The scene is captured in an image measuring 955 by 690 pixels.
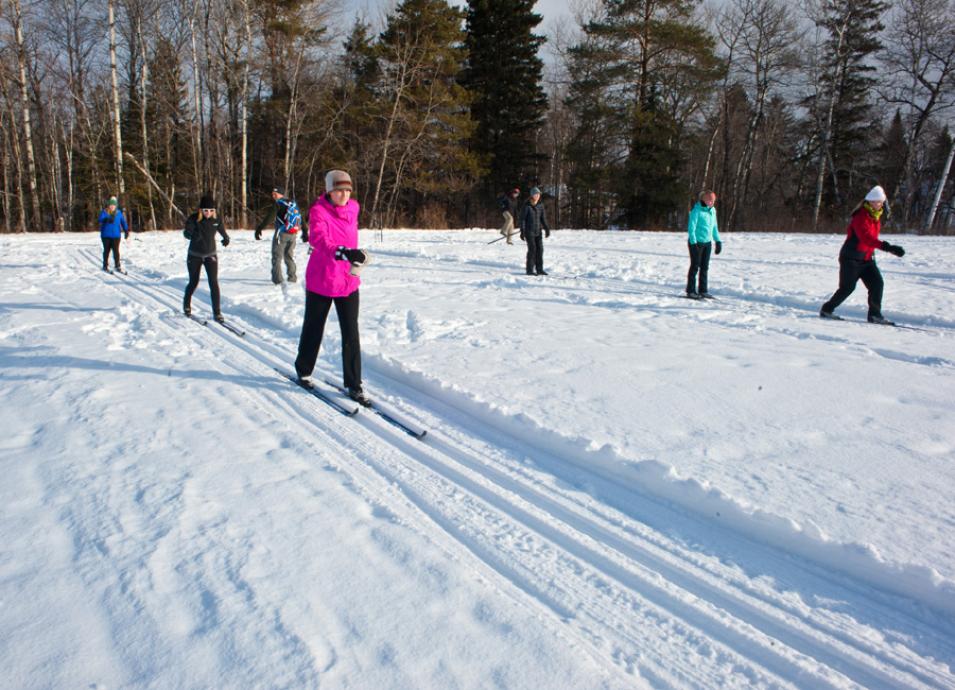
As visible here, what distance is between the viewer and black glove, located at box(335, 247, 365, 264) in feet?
13.5

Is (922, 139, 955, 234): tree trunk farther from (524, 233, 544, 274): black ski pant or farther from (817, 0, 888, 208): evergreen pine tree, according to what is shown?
(524, 233, 544, 274): black ski pant

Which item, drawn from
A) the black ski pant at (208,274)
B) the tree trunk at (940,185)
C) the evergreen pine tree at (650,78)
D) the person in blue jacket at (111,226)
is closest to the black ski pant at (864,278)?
the black ski pant at (208,274)

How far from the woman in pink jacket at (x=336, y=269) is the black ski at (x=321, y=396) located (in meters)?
0.15

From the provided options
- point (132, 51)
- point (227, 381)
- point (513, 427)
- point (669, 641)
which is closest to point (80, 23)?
point (132, 51)

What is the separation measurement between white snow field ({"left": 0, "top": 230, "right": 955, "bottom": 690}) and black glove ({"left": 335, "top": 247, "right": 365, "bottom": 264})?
1147mm

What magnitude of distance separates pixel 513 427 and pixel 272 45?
92.9 feet

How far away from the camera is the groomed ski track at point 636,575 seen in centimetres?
206

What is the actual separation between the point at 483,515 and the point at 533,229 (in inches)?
343

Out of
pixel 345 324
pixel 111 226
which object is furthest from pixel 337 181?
pixel 111 226

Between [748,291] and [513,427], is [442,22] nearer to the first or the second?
[748,291]

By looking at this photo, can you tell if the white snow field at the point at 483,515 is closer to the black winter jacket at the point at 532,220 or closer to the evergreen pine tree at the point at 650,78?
the black winter jacket at the point at 532,220

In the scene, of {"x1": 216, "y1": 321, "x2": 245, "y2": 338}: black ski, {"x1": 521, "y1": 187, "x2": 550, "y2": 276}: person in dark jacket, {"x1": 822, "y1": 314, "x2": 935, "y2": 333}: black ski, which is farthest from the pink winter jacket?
{"x1": 521, "y1": 187, "x2": 550, "y2": 276}: person in dark jacket

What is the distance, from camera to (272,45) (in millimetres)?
26094

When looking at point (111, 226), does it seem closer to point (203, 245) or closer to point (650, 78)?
point (203, 245)
